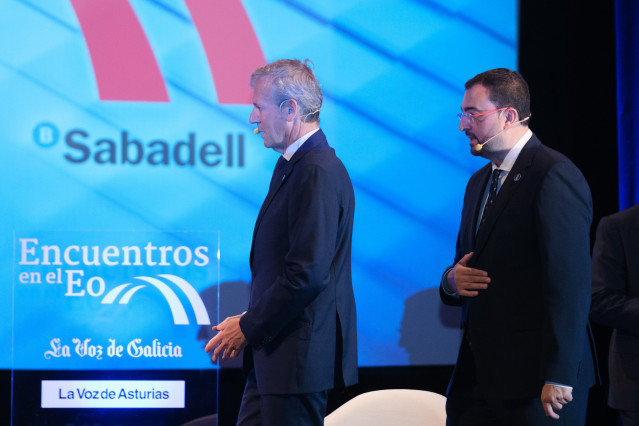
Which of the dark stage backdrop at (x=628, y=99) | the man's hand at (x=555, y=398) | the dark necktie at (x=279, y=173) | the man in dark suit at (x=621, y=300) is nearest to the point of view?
the man's hand at (x=555, y=398)

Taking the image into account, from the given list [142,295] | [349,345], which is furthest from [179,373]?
[349,345]

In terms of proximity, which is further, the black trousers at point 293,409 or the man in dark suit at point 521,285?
the black trousers at point 293,409

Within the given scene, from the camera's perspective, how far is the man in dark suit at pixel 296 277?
81.4 inches

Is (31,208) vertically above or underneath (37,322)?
above

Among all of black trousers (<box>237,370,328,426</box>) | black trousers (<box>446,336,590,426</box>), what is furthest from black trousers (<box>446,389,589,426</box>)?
black trousers (<box>237,370,328,426</box>)

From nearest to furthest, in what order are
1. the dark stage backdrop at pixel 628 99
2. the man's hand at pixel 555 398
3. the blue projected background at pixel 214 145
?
the man's hand at pixel 555 398
the blue projected background at pixel 214 145
the dark stage backdrop at pixel 628 99

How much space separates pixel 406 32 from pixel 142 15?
1399 mm

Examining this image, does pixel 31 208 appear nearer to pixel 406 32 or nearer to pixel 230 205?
pixel 230 205

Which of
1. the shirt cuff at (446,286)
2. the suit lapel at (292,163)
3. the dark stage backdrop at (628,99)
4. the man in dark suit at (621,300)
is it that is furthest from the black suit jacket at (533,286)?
the dark stage backdrop at (628,99)

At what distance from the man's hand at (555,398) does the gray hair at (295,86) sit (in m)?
1.09

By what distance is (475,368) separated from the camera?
2.22m

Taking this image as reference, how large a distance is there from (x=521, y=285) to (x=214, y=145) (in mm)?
2103

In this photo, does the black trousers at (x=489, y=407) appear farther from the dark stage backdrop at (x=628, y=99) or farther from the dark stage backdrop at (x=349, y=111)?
the dark stage backdrop at (x=628, y=99)

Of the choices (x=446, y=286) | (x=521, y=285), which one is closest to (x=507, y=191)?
(x=521, y=285)
